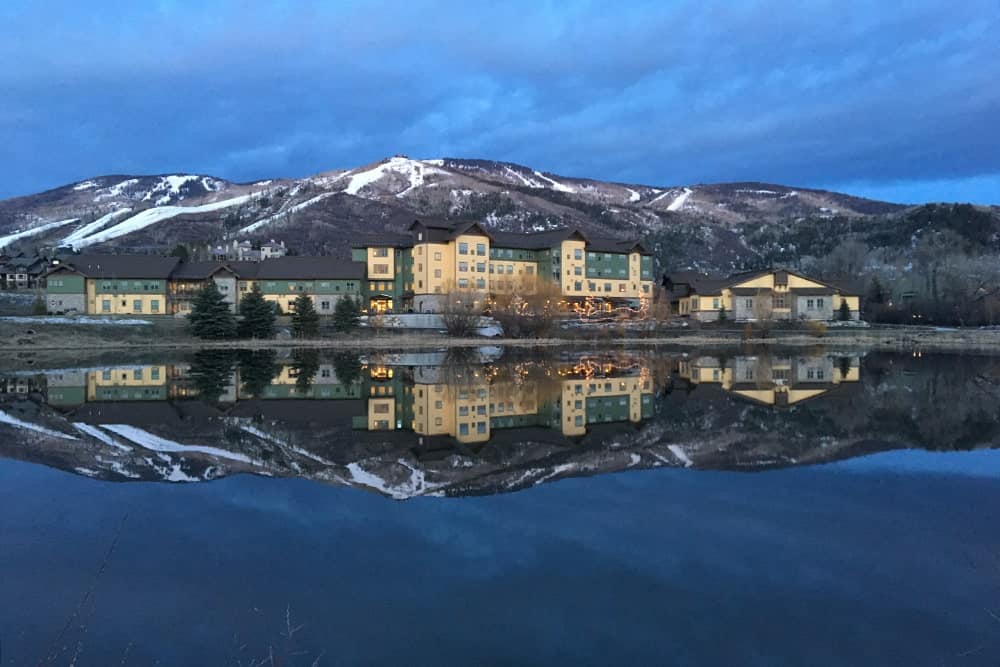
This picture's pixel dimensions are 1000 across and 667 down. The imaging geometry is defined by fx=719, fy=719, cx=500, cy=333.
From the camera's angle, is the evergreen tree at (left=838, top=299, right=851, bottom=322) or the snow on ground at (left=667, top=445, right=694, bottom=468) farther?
the evergreen tree at (left=838, top=299, right=851, bottom=322)

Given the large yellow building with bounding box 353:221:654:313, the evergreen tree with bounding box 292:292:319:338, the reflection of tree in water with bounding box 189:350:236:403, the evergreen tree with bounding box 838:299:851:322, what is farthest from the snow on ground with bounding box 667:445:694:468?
the evergreen tree with bounding box 838:299:851:322

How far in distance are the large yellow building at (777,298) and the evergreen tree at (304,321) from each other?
3986 cm

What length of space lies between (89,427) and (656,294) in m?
68.0

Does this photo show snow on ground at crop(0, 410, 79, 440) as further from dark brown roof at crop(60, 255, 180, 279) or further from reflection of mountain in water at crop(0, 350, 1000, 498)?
dark brown roof at crop(60, 255, 180, 279)

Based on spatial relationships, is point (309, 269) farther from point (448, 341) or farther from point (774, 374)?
point (774, 374)

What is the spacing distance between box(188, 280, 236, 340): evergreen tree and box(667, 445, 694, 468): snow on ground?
1894 inches

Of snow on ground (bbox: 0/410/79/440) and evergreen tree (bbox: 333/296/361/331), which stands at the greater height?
evergreen tree (bbox: 333/296/361/331)

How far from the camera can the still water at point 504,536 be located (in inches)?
237

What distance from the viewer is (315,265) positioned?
72.1 meters

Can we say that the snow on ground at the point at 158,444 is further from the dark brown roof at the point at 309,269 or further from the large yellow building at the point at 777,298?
the large yellow building at the point at 777,298

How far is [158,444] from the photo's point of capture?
50.4 feet

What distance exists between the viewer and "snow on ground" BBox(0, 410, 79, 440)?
16475mm

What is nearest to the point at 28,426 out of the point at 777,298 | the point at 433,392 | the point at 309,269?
the point at 433,392

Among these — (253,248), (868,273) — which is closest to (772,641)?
(868,273)
